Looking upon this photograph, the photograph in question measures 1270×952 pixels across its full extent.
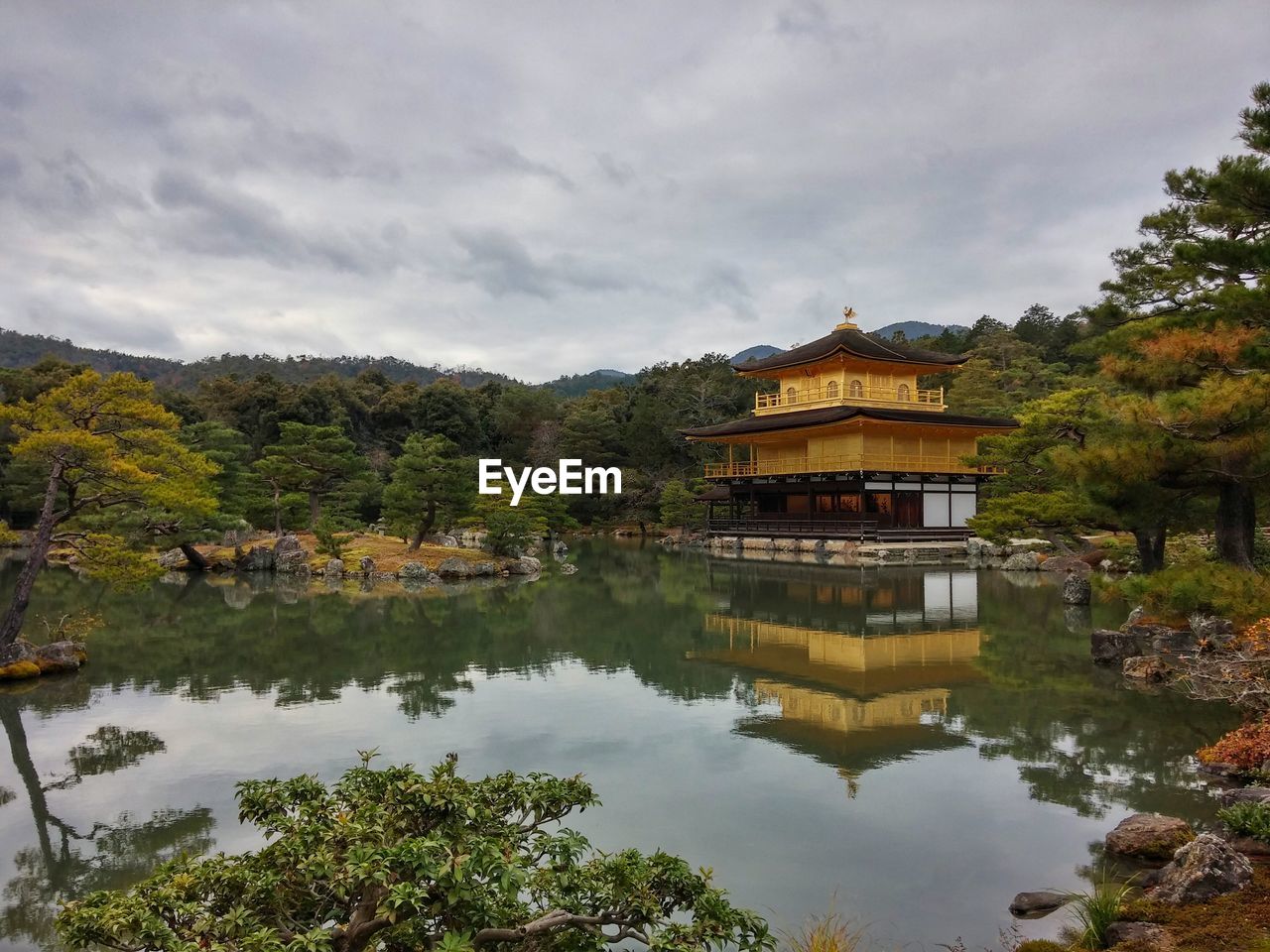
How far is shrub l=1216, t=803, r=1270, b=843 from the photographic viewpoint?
4773 millimetres

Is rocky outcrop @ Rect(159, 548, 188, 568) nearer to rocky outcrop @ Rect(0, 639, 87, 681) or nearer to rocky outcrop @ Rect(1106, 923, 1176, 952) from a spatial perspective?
rocky outcrop @ Rect(0, 639, 87, 681)

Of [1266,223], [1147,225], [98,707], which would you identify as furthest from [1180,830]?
[98,707]

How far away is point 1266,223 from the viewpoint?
30.9 feet

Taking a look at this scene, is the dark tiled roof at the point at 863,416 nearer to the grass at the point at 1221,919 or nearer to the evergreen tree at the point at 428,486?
the evergreen tree at the point at 428,486

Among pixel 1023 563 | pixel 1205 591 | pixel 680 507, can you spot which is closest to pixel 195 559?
pixel 680 507

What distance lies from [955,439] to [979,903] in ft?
85.6

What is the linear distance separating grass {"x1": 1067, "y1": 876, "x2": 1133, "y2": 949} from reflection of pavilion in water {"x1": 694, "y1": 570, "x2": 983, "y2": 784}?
2.33 m

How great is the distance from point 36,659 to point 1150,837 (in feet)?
38.1

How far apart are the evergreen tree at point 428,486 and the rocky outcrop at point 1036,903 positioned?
1919 cm

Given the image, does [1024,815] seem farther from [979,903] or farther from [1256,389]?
[1256,389]

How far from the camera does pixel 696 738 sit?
7617mm

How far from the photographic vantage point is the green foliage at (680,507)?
35594 mm

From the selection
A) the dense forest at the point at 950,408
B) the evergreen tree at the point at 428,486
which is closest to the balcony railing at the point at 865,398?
the dense forest at the point at 950,408

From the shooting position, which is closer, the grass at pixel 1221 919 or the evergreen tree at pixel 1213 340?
the grass at pixel 1221 919
